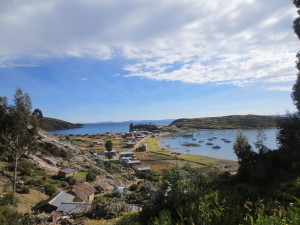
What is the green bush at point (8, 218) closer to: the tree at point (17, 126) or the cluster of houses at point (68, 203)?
the cluster of houses at point (68, 203)

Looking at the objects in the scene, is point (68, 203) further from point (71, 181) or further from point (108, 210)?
point (71, 181)

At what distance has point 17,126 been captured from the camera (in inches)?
629

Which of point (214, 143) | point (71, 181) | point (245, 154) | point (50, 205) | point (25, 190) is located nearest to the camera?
point (50, 205)

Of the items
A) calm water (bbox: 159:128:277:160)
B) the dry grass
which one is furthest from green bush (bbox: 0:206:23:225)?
calm water (bbox: 159:128:277:160)

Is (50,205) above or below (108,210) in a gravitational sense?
below

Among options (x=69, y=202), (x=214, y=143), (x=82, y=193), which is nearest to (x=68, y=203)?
(x=69, y=202)

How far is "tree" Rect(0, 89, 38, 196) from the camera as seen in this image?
1579cm

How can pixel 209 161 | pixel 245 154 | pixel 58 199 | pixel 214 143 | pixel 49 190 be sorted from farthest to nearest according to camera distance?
pixel 214 143, pixel 209 161, pixel 49 190, pixel 245 154, pixel 58 199

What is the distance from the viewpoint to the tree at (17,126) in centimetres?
1579

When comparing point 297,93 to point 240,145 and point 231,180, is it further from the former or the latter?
point 231,180

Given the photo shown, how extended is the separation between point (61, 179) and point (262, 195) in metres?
24.9

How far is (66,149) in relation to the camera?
124ft

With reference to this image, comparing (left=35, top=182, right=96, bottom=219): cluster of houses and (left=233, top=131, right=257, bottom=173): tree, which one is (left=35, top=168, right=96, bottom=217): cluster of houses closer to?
(left=35, top=182, right=96, bottom=219): cluster of houses

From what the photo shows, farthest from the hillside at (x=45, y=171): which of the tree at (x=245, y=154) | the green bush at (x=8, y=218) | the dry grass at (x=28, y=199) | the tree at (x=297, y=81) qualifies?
the tree at (x=297, y=81)
